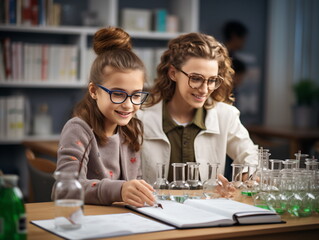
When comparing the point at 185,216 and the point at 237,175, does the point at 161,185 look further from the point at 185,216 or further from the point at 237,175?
the point at 237,175

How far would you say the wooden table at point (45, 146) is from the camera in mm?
3864

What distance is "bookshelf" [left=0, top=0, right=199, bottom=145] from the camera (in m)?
Result: 4.51

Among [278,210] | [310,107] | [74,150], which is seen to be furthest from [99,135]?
[310,107]

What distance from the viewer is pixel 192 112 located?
2670mm

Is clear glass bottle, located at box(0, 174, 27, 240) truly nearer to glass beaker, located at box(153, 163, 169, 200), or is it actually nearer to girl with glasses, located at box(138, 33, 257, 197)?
glass beaker, located at box(153, 163, 169, 200)

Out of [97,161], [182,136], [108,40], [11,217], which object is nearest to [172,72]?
[182,136]

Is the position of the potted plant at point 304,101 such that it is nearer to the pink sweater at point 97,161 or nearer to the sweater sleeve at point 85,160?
the pink sweater at point 97,161

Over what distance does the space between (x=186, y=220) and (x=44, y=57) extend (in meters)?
3.16

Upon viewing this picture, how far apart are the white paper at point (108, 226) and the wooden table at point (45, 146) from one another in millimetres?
2173

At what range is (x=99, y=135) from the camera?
84.7 inches

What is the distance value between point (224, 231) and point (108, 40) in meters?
1.01

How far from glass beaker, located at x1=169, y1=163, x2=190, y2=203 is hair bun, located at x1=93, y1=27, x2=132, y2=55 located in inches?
25.2

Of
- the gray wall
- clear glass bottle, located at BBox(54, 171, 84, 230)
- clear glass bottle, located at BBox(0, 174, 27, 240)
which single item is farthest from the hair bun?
the gray wall

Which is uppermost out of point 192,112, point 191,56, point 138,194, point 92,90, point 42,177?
point 191,56
